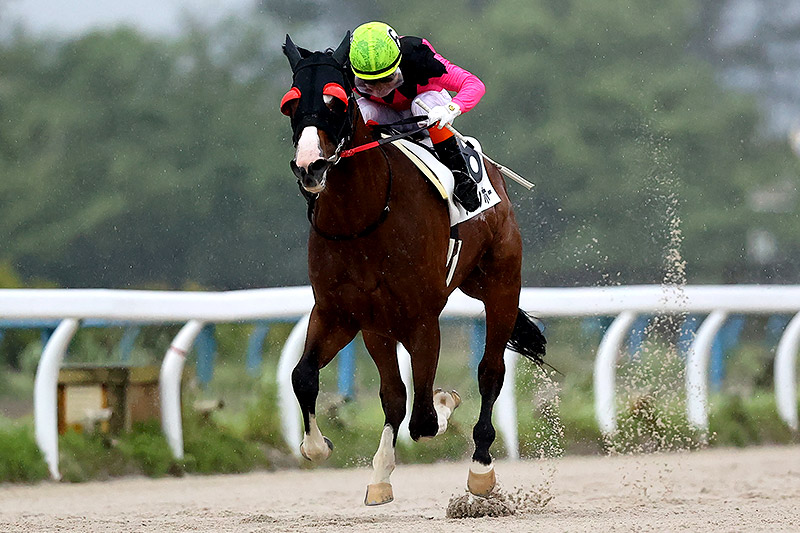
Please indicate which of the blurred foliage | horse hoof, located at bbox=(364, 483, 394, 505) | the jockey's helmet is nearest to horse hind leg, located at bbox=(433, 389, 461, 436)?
horse hoof, located at bbox=(364, 483, 394, 505)

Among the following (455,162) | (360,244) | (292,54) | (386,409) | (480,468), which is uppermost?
(292,54)

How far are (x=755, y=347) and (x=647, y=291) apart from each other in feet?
16.1

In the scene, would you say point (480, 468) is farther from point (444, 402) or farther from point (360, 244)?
point (360, 244)

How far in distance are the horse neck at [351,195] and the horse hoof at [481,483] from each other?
1200mm

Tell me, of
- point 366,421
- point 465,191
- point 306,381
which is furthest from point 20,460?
point 465,191

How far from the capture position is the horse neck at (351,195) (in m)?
3.92

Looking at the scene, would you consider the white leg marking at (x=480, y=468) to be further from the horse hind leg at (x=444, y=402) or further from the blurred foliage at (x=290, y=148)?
the blurred foliage at (x=290, y=148)

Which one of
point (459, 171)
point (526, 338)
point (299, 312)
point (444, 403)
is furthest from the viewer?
point (299, 312)

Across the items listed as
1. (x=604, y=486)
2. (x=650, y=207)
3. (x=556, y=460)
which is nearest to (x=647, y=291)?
(x=556, y=460)

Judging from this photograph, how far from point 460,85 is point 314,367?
1.13m

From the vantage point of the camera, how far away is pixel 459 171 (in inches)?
175

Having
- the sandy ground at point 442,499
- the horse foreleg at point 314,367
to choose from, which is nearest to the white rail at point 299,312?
the sandy ground at point 442,499

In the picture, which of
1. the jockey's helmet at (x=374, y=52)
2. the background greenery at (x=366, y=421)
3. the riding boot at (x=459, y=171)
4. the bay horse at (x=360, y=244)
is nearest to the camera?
the bay horse at (x=360, y=244)

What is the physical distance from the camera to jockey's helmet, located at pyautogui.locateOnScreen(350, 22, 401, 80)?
13.2ft
